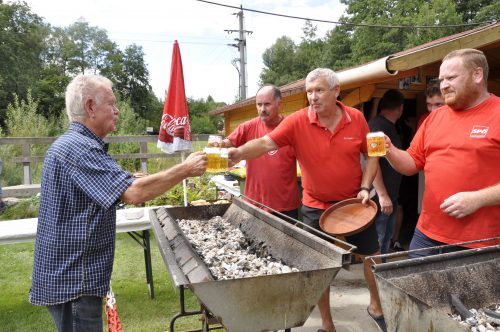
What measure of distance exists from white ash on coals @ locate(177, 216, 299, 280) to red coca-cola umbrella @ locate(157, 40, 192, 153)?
4.32 ft

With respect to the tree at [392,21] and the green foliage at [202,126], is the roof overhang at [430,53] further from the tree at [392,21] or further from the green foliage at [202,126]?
the green foliage at [202,126]

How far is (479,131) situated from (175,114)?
3.55m

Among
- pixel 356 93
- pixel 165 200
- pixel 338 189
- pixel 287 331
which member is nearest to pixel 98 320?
pixel 287 331

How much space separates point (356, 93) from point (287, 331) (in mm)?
4488

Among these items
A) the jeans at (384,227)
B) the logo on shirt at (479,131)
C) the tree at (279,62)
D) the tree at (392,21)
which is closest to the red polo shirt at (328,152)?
the logo on shirt at (479,131)

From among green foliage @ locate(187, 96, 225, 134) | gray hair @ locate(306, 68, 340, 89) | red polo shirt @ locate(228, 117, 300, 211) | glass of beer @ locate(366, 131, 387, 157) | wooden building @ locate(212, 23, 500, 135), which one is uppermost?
green foliage @ locate(187, 96, 225, 134)

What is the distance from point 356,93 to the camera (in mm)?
5996

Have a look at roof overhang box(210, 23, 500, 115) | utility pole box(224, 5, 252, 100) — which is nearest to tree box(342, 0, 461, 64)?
utility pole box(224, 5, 252, 100)

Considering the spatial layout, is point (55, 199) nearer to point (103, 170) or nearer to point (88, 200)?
point (88, 200)

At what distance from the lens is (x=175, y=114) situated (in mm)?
4996

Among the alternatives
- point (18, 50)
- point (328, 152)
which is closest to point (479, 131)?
point (328, 152)

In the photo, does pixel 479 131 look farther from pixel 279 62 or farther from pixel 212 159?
pixel 279 62

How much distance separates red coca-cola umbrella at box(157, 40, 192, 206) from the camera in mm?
4943

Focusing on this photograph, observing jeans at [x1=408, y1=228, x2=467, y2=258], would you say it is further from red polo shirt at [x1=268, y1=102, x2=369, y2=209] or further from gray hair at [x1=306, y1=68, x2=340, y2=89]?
gray hair at [x1=306, y1=68, x2=340, y2=89]
